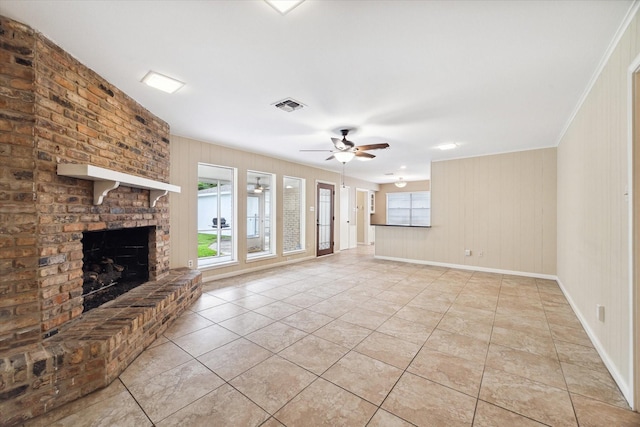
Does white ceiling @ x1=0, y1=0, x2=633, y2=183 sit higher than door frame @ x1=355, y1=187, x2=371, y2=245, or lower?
higher

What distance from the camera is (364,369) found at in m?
2.07

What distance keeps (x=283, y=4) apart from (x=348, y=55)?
708mm

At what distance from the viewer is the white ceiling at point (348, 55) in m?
1.66

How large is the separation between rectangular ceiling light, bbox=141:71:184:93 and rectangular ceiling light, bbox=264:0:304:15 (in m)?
1.47

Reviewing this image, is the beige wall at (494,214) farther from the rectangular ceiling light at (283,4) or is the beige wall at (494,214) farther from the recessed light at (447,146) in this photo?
the rectangular ceiling light at (283,4)

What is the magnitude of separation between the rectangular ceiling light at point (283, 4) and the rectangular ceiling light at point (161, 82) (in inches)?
57.8

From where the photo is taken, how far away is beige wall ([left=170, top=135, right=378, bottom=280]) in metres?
4.26

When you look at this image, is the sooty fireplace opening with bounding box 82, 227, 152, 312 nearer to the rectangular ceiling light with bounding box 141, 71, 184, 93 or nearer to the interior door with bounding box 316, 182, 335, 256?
the rectangular ceiling light with bounding box 141, 71, 184, 93

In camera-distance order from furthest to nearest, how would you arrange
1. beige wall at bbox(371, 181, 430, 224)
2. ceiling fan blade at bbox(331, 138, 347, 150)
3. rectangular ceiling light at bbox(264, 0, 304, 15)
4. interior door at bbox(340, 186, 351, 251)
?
1. beige wall at bbox(371, 181, 430, 224)
2. interior door at bbox(340, 186, 351, 251)
3. ceiling fan blade at bbox(331, 138, 347, 150)
4. rectangular ceiling light at bbox(264, 0, 304, 15)

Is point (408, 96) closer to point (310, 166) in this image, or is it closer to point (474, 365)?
point (474, 365)

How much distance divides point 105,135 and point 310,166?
15.7 ft

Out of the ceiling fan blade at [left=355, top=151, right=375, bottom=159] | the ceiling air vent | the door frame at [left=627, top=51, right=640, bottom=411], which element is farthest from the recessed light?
the door frame at [left=627, top=51, right=640, bottom=411]

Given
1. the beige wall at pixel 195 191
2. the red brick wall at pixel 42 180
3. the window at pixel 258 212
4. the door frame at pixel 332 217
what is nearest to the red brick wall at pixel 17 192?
the red brick wall at pixel 42 180

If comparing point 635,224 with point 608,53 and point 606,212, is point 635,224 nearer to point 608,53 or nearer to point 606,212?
point 606,212
